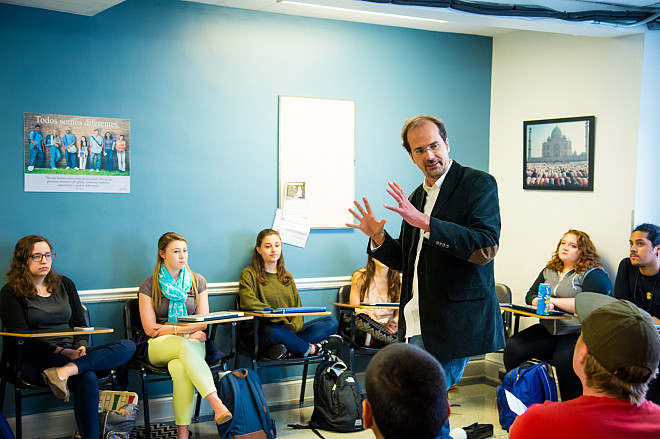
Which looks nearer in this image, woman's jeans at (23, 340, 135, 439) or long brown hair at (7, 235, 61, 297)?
woman's jeans at (23, 340, 135, 439)

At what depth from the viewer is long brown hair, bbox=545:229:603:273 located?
499cm

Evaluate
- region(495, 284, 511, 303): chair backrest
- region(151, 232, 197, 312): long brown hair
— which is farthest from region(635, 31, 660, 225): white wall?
region(151, 232, 197, 312): long brown hair

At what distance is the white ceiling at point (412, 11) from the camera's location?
4.17 meters

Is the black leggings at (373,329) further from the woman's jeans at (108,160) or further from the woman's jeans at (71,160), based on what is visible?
the woman's jeans at (71,160)

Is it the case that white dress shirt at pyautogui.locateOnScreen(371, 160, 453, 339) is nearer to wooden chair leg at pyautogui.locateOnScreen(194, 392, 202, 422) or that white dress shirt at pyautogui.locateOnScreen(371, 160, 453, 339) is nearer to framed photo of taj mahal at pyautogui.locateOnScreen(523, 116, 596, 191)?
wooden chair leg at pyautogui.locateOnScreen(194, 392, 202, 422)

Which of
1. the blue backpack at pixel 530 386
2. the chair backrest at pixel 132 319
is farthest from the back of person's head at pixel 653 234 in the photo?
the chair backrest at pixel 132 319

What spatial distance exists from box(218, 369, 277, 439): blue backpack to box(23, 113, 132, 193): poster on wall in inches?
57.5

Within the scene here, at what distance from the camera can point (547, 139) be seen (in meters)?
5.56

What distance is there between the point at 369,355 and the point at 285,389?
26.4 inches

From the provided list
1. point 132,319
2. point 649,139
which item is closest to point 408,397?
point 132,319

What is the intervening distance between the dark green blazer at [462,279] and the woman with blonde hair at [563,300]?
6.84ft

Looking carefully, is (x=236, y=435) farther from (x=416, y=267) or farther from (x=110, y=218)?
(x=416, y=267)

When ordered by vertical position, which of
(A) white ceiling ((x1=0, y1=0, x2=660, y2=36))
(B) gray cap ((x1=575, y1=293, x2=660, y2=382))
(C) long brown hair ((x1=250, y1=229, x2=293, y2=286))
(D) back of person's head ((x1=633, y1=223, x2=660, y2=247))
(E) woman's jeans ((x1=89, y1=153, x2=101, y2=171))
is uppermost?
(A) white ceiling ((x1=0, y1=0, x2=660, y2=36))

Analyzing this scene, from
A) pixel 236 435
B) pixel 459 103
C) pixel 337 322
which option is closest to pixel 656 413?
pixel 236 435
